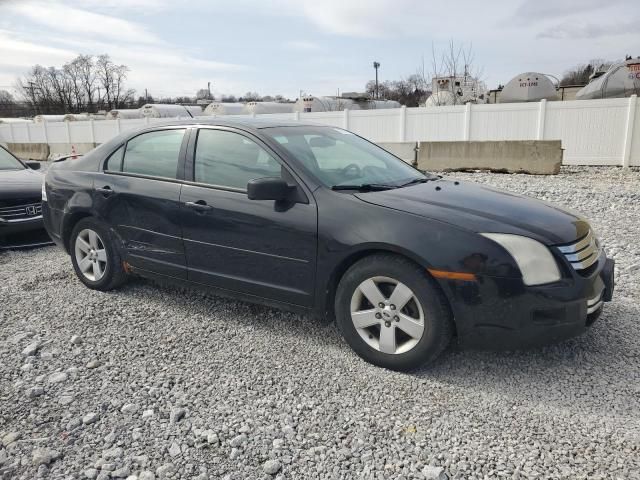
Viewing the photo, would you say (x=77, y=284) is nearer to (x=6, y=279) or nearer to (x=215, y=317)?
(x=6, y=279)

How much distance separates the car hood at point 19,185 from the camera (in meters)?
6.25

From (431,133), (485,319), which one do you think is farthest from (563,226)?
A: (431,133)

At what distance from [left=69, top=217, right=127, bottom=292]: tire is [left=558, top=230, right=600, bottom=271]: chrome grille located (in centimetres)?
360

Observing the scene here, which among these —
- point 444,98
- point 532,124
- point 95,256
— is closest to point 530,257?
point 95,256

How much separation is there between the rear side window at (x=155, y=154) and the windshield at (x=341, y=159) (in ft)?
2.76

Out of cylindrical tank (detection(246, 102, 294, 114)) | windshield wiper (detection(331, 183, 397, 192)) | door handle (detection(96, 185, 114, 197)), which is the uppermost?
cylindrical tank (detection(246, 102, 294, 114))

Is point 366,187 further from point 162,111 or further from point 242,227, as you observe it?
point 162,111

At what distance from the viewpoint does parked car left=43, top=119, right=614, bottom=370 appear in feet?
9.47

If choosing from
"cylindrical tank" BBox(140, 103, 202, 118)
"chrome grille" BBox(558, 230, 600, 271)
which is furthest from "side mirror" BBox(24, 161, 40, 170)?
"cylindrical tank" BBox(140, 103, 202, 118)

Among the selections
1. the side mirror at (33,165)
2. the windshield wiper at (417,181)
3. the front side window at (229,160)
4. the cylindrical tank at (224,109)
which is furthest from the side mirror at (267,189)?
the cylindrical tank at (224,109)

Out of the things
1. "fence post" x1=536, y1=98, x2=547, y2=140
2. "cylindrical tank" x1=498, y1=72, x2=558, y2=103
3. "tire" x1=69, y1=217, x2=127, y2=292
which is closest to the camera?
"tire" x1=69, y1=217, x2=127, y2=292

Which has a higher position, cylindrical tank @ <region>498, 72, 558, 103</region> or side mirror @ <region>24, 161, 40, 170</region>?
cylindrical tank @ <region>498, 72, 558, 103</region>

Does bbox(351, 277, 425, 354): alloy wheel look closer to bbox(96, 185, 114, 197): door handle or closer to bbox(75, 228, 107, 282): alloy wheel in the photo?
bbox(96, 185, 114, 197): door handle

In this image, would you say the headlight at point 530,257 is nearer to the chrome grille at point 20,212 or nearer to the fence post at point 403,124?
the chrome grille at point 20,212
